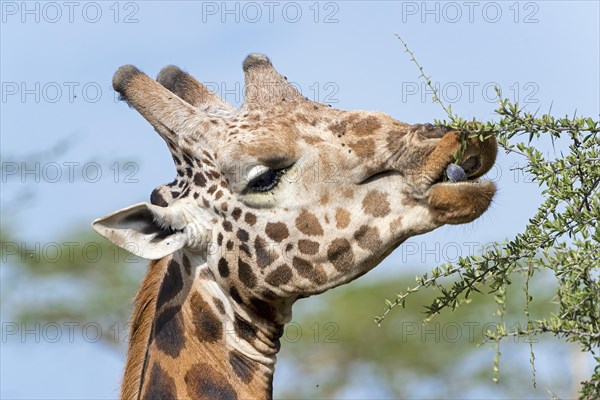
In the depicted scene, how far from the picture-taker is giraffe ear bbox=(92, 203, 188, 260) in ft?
23.4

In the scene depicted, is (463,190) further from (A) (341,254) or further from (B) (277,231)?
(B) (277,231)

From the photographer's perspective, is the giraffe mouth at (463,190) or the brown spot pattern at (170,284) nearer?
the giraffe mouth at (463,190)

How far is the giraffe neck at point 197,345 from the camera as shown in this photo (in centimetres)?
743

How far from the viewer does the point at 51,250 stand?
103 feet

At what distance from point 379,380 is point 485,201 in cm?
2280

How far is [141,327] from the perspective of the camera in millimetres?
7898

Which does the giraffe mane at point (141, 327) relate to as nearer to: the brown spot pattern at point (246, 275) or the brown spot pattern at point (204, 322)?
the brown spot pattern at point (204, 322)

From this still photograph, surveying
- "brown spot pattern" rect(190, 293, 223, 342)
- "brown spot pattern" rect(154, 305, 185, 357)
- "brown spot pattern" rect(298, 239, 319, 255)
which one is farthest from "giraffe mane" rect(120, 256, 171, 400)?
"brown spot pattern" rect(298, 239, 319, 255)

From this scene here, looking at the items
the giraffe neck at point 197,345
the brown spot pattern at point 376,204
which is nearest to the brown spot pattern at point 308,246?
the brown spot pattern at point 376,204

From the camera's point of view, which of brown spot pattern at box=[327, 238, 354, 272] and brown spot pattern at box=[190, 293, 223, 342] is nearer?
brown spot pattern at box=[327, 238, 354, 272]

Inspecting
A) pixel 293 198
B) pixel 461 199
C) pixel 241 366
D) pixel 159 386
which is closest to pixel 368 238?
pixel 293 198

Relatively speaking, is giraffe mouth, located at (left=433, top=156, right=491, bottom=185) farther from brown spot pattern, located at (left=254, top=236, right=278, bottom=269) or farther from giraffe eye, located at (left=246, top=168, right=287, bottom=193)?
brown spot pattern, located at (left=254, top=236, right=278, bottom=269)

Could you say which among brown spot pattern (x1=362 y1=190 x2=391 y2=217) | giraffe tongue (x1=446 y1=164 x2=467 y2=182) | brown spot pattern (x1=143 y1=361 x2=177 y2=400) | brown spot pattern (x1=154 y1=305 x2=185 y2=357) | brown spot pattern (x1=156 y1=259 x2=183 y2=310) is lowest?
brown spot pattern (x1=143 y1=361 x2=177 y2=400)

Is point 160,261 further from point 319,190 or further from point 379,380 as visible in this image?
point 379,380
